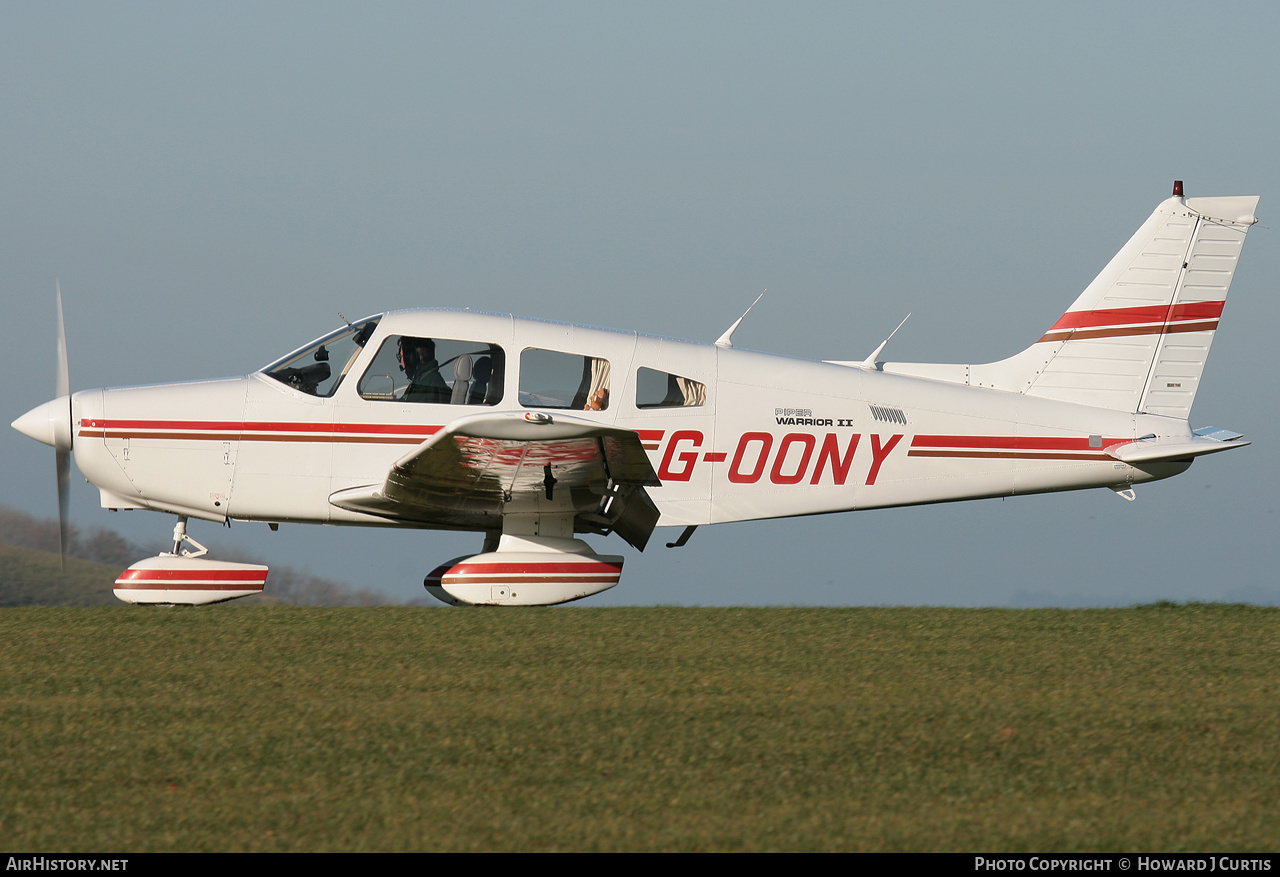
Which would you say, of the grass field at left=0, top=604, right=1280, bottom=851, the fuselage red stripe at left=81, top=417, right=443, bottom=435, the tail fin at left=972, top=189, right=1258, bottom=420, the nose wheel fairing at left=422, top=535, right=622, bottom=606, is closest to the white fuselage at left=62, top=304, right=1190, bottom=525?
the fuselage red stripe at left=81, top=417, right=443, bottom=435

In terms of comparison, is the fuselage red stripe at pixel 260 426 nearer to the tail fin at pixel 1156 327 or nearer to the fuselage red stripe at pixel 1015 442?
the fuselage red stripe at pixel 1015 442

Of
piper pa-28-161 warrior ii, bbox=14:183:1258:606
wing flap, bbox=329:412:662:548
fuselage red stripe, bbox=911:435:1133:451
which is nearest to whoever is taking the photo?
wing flap, bbox=329:412:662:548

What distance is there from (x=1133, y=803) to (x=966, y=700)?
4.36ft

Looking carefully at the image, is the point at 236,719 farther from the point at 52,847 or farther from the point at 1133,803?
the point at 1133,803

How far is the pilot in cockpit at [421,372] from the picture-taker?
8.55 metres

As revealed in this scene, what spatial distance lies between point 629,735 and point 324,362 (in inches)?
188

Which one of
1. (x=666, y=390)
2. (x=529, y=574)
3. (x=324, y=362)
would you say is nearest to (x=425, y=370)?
(x=324, y=362)

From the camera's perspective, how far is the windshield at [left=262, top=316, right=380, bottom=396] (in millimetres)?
8594

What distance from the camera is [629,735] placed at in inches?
192

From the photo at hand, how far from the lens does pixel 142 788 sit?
14.2 ft

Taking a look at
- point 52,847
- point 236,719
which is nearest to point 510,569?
point 236,719

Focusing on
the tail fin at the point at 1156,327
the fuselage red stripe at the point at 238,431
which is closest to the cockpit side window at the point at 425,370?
the fuselage red stripe at the point at 238,431

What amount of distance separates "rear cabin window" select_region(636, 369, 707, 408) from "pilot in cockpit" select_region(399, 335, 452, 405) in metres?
1.41

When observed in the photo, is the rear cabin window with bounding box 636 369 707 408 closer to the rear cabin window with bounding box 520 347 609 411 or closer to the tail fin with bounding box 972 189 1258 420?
the rear cabin window with bounding box 520 347 609 411
